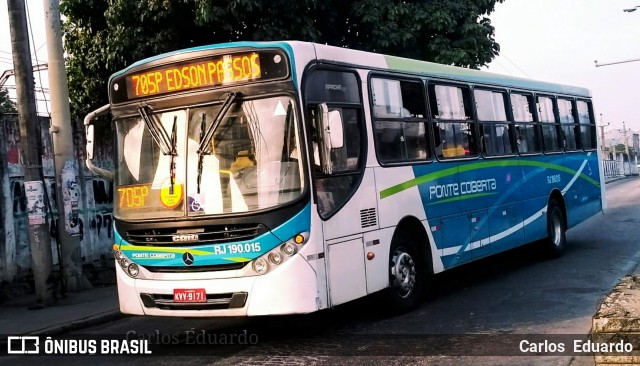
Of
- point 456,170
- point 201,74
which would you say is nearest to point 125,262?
point 201,74

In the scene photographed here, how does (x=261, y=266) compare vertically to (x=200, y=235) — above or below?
below

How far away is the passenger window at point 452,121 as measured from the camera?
371 inches

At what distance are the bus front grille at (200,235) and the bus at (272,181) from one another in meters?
0.01

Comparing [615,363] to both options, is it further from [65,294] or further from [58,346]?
[65,294]

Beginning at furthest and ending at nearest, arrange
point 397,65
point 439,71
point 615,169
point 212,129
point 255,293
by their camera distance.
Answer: point 615,169 < point 439,71 < point 397,65 < point 212,129 < point 255,293

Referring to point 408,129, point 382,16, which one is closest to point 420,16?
point 382,16

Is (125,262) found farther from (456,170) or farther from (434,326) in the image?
(456,170)

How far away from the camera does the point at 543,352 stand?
6.44 meters

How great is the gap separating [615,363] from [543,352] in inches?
68.0

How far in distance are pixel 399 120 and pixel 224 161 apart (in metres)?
2.66

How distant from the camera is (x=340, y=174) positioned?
7.37 m

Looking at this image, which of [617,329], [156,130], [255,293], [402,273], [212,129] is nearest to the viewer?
[617,329]

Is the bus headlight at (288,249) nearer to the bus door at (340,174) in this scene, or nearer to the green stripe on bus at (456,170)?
the bus door at (340,174)

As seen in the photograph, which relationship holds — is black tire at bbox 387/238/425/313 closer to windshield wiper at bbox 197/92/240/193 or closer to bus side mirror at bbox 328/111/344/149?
bus side mirror at bbox 328/111/344/149
